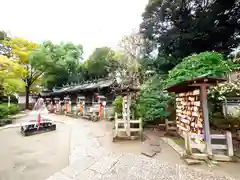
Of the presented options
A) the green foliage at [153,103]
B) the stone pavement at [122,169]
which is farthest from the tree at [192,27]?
the stone pavement at [122,169]

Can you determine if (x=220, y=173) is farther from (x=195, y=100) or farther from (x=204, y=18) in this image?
(x=204, y=18)

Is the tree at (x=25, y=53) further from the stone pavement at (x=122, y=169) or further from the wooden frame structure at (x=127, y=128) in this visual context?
the stone pavement at (x=122, y=169)

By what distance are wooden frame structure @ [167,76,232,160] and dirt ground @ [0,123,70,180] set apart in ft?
12.7

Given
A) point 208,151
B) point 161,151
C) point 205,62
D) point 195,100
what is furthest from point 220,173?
point 205,62

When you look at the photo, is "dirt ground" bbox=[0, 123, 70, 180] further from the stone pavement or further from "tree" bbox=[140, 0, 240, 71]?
"tree" bbox=[140, 0, 240, 71]

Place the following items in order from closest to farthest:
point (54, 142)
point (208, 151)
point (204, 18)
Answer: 1. point (208, 151)
2. point (54, 142)
3. point (204, 18)

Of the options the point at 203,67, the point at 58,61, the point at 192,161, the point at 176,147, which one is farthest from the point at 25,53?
the point at 192,161

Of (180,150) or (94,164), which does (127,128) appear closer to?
(180,150)

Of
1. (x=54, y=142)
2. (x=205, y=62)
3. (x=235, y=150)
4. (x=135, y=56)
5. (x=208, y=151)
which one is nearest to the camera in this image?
(x=208, y=151)

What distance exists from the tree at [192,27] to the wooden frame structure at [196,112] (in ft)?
14.9

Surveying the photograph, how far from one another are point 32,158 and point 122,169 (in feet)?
10.0

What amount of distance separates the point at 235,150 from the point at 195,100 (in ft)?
6.20

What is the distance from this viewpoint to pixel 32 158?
4.49 metres

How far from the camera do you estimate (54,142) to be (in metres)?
6.16
